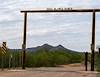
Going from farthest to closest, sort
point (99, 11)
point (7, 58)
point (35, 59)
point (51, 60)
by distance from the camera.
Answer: point (51, 60) < point (35, 59) < point (7, 58) < point (99, 11)

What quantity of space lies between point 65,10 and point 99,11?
317cm

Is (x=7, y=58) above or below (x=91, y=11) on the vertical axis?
below

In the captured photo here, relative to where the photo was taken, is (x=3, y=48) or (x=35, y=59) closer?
(x=3, y=48)

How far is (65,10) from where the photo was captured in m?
40.6

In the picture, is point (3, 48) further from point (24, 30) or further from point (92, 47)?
point (92, 47)

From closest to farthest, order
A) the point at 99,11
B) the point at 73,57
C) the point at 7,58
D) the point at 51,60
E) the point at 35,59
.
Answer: the point at 99,11 < the point at 7,58 < the point at 35,59 < the point at 51,60 < the point at 73,57

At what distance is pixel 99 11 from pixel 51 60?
20.4m

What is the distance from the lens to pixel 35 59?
5438 centimetres

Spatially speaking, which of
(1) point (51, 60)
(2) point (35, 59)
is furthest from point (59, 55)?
(2) point (35, 59)

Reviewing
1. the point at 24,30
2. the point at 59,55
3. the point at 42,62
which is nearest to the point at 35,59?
the point at 42,62

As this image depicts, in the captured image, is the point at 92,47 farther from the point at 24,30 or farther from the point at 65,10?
the point at 24,30

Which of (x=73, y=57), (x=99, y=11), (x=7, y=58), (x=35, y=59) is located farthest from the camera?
(x=73, y=57)

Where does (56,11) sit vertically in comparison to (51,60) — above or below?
above

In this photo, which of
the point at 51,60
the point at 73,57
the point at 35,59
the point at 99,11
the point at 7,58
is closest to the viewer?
the point at 99,11
